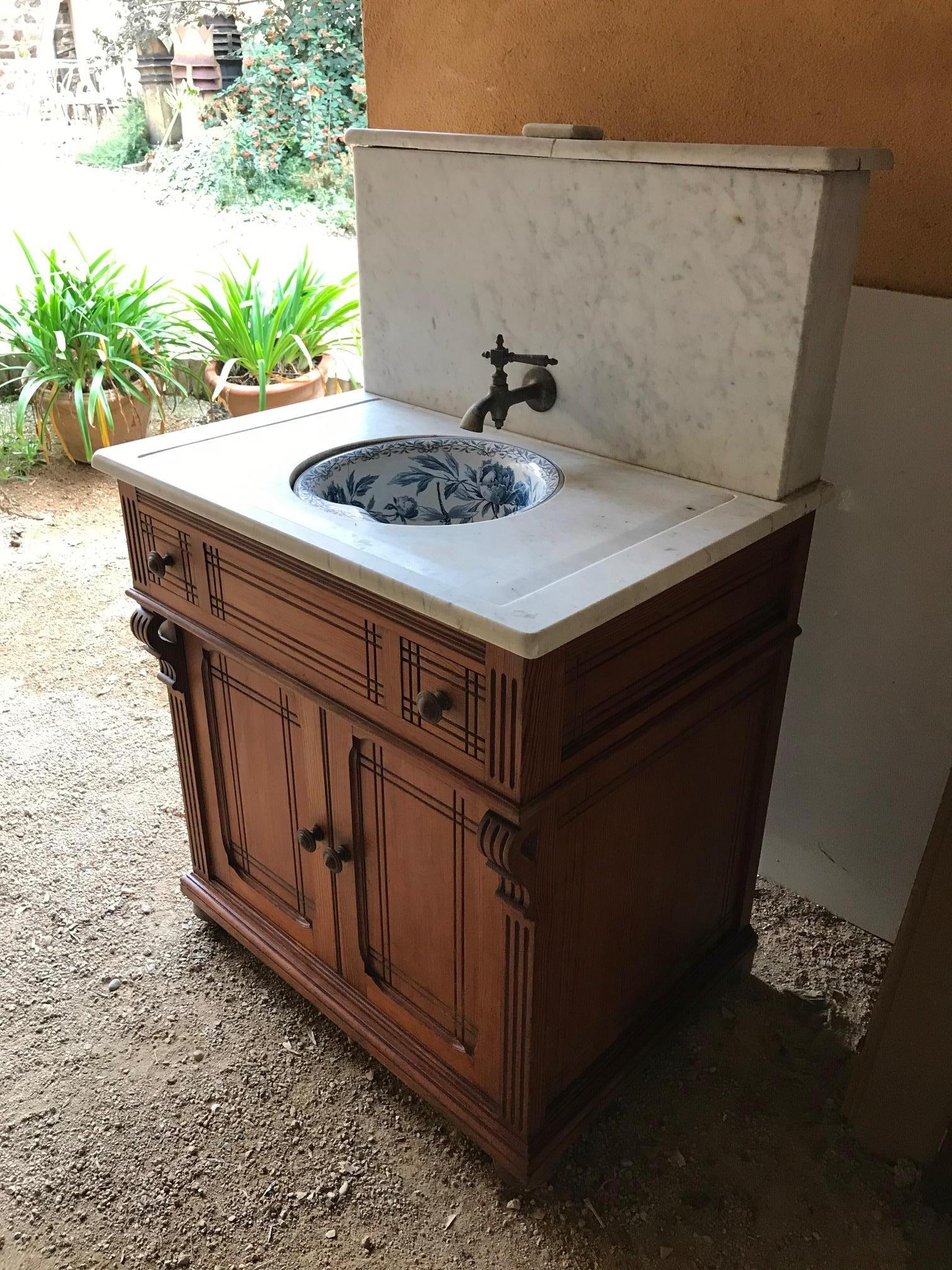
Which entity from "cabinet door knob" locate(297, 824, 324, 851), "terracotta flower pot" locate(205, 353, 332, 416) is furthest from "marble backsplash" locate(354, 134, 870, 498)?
"terracotta flower pot" locate(205, 353, 332, 416)

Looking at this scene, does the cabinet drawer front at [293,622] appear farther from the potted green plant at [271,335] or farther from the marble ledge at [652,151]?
the potted green plant at [271,335]

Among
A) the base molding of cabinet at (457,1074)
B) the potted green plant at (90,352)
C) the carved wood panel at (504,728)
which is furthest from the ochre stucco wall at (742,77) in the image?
the potted green plant at (90,352)

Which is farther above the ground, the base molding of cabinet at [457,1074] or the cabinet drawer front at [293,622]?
the cabinet drawer front at [293,622]

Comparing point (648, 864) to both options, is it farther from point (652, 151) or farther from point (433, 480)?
point (652, 151)

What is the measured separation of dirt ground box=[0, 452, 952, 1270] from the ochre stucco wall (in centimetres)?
117

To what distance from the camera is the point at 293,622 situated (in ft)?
4.10

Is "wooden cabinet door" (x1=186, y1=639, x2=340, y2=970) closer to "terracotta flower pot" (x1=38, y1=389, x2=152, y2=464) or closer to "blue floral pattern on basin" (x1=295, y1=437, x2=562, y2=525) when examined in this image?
"blue floral pattern on basin" (x1=295, y1=437, x2=562, y2=525)

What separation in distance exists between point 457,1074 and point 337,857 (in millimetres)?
342

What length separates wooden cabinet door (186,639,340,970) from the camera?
1.37 metres

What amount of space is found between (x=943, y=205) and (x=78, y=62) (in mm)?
3980

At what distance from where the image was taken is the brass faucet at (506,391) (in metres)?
1.34

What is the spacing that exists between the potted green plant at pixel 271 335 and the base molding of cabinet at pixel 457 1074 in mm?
1871

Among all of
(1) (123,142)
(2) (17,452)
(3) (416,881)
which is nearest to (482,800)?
(3) (416,881)

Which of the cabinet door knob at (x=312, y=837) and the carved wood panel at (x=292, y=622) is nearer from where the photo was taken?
the carved wood panel at (x=292, y=622)
